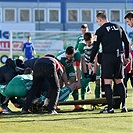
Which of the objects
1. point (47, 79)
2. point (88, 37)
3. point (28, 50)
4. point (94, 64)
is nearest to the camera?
point (47, 79)

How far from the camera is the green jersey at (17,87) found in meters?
11.9

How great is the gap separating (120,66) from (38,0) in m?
41.7

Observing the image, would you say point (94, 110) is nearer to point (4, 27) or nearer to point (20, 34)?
point (20, 34)

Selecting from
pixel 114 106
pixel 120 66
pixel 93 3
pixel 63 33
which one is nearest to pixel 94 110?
pixel 114 106

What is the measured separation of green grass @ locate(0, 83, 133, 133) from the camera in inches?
371

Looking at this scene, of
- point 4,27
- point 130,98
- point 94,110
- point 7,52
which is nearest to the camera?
point 94,110

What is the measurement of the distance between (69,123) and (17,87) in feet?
6.51

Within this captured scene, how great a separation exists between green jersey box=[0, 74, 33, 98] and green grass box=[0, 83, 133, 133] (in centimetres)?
40

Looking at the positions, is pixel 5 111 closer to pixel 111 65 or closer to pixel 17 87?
pixel 17 87

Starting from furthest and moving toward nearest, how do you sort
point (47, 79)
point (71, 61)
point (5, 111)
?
1. point (71, 61)
2. point (5, 111)
3. point (47, 79)

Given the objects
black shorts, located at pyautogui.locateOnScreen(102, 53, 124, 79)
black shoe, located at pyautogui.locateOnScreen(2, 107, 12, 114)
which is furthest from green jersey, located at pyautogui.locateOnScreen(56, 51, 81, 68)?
black shoe, located at pyautogui.locateOnScreen(2, 107, 12, 114)

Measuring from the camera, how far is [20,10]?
2206 inches

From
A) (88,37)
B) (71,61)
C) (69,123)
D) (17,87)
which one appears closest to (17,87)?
(17,87)

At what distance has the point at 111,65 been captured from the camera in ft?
38.6
